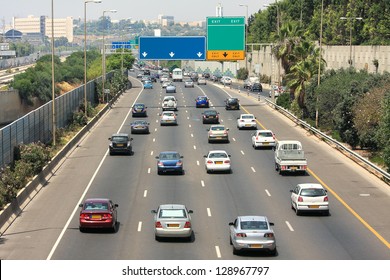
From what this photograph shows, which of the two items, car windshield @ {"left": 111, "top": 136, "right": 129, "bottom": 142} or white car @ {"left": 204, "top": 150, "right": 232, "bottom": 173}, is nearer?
white car @ {"left": 204, "top": 150, "right": 232, "bottom": 173}

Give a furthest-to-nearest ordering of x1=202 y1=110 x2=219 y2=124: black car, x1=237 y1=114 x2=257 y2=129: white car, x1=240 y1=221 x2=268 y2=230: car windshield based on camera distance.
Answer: x1=202 y1=110 x2=219 y2=124: black car < x1=237 y1=114 x2=257 y2=129: white car < x1=240 y1=221 x2=268 y2=230: car windshield

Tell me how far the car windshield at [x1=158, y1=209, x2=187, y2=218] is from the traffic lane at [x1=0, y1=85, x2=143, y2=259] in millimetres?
4586

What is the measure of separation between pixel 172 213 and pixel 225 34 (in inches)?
2633

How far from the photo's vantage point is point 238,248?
31781 mm

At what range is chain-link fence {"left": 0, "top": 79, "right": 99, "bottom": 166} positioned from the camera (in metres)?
51.1

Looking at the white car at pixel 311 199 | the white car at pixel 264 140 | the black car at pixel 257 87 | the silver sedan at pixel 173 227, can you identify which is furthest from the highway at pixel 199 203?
the black car at pixel 257 87

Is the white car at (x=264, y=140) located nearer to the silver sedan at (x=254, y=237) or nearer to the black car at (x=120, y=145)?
the black car at (x=120, y=145)

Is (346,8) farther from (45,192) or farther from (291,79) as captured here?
(45,192)

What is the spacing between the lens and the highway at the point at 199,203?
109 ft

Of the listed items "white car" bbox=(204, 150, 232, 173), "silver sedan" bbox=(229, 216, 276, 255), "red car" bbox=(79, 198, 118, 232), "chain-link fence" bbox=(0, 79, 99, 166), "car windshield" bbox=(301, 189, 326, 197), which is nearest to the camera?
"silver sedan" bbox=(229, 216, 276, 255)

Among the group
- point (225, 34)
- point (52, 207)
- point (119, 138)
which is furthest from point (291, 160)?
point (225, 34)

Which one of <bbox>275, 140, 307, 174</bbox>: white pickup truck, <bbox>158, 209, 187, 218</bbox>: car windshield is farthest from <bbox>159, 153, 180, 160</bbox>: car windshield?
<bbox>158, 209, 187, 218</bbox>: car windshield

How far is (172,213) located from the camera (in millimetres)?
35219

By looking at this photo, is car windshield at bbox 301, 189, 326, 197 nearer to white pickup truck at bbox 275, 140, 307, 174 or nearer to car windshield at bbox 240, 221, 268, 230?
car windshield at bbox 240, 221, 268, 230
